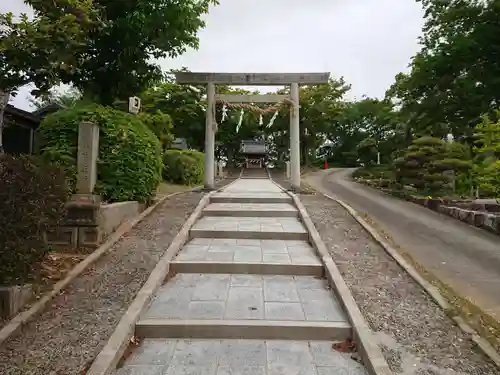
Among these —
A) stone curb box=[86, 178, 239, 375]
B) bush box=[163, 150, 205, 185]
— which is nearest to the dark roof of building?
stone curb box=[86, 178, 239, 375]

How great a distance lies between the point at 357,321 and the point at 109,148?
5.04 metres

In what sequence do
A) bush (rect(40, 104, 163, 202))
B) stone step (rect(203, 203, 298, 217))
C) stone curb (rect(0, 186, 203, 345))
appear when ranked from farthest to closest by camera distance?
stone step (rect(203, 203, 298, 217)) → bush (rect(40, 104, 163, 202)) → stone curb (rect(0, 186, 203, 345))

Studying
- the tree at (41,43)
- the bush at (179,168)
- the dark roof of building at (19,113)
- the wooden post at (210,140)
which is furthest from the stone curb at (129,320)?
the bush at (179,168)

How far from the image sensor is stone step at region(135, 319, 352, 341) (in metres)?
3.61

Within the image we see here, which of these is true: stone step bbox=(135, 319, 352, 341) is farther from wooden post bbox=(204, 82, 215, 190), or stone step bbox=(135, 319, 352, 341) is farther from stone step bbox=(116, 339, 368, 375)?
wooden post bbox=(204, 82, 215, 190)

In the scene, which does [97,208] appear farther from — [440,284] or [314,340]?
[440,284]

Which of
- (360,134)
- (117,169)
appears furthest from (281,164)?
(117,169)

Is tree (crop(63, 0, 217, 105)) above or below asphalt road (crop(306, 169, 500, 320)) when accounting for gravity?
above

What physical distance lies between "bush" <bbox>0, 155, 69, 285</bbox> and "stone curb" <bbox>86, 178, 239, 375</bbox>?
1.05 meters

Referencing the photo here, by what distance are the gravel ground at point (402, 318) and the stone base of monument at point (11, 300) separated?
3194 mm

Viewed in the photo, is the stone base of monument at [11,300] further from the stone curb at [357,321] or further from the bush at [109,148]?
the bush at [109,148]

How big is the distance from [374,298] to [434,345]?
0.92 metres

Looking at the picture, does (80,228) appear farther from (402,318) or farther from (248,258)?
(402,318)

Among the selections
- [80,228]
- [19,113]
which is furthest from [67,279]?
[19,113]
